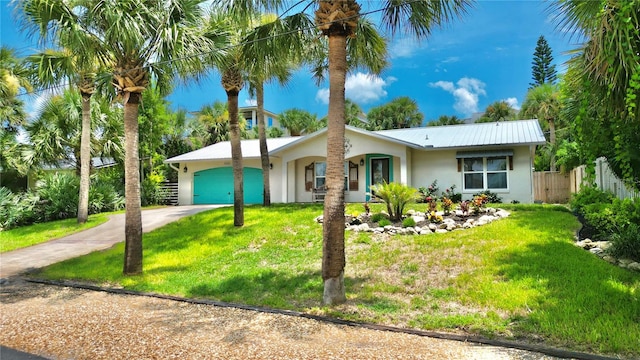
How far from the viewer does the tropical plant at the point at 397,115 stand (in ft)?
120

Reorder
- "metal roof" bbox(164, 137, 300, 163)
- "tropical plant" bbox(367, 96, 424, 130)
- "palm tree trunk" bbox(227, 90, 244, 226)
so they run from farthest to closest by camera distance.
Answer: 1. "tropical plant" bbox(367, 96, 424, 130)
2. "metal roof" bbox(164, 137, 300, 163)
3. "palm tree trunk" bbox(227, 90, 244, 226)

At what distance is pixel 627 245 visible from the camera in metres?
6.67

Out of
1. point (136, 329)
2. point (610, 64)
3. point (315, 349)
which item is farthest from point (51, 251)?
point (610, 64)

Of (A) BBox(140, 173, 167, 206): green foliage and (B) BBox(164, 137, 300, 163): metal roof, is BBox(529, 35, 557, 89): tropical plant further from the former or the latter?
(A) BBox(140, 173, 167, 206): green foliage

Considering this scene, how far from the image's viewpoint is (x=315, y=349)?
14.4 ft

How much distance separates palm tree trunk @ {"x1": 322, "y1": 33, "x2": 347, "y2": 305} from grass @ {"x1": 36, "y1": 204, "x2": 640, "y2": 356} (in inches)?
14.9

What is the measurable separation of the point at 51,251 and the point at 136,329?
8843 mm

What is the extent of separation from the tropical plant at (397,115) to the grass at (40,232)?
2546 cm

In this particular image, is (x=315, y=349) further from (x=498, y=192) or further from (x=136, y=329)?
(x=498, y=192)

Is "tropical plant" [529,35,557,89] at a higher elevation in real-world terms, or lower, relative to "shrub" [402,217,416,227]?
higher

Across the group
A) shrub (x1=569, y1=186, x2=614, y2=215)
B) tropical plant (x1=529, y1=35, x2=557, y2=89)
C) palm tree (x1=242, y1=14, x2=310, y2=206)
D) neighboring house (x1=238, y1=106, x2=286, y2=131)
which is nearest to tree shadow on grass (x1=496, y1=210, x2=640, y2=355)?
shrub (x1=569, y1=186, x2=614, y2=215)

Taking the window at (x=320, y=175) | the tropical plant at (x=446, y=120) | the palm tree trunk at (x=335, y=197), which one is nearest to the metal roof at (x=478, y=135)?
the window at (x=320, y=175)

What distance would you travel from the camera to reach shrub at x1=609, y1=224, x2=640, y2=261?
6574mm

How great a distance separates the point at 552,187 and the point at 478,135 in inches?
222
